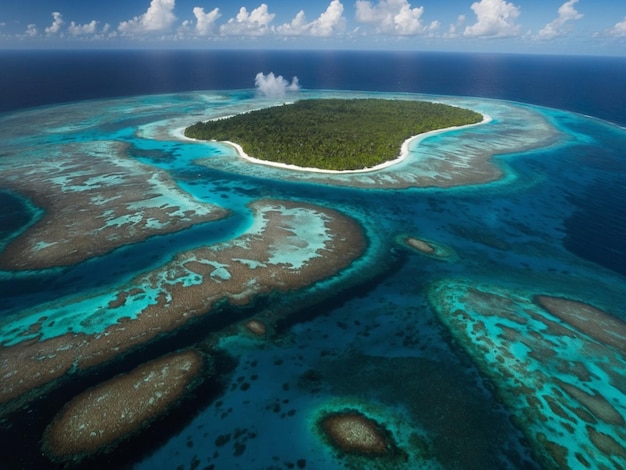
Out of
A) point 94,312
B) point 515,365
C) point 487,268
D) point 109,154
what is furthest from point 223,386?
point 109,154

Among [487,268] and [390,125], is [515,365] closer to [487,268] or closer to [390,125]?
[487,268]

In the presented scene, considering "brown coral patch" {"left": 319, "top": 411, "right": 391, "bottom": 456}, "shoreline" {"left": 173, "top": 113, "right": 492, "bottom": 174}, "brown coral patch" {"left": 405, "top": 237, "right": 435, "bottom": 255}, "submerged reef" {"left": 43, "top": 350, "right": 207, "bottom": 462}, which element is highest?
"brown coral patch" {"left": 319, "top": 411, "right": 391, "bottom": 456}

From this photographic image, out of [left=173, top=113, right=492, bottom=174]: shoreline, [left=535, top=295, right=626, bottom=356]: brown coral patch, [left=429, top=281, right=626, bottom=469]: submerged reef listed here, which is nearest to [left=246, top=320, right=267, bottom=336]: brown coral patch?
[left=429, top=281, right=626, bottom=469]: submerged reef

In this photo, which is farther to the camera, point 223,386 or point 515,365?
point 515,365

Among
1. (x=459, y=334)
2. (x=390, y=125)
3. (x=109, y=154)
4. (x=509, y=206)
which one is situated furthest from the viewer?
(x=390, y=125)

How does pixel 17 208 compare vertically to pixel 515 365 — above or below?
below

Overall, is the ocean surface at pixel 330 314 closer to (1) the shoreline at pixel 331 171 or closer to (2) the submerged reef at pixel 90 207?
(2) the submerged reef at pixel 90 207

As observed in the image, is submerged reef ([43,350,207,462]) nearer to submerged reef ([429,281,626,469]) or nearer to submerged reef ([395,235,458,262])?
submerged reef ([429,281,626,469])
